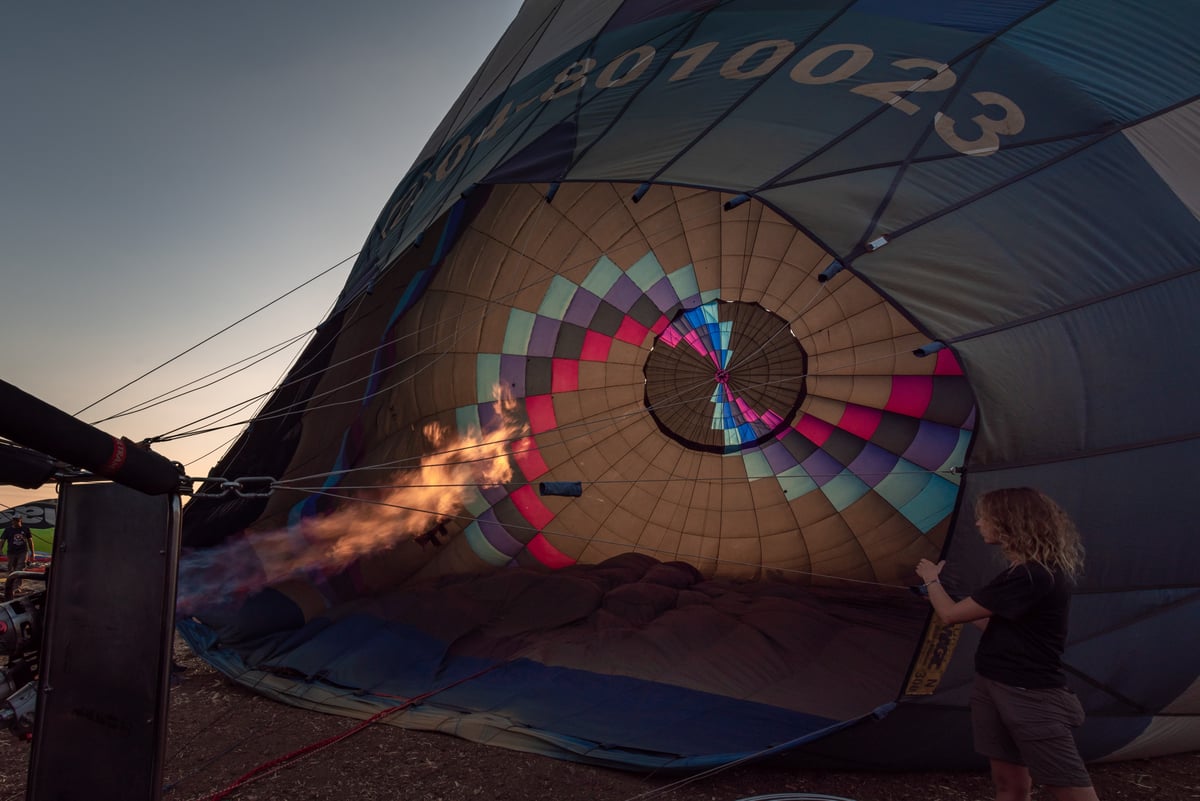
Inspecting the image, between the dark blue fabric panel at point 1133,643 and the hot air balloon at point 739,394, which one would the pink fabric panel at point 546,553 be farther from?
the dark blue fabric panel at point 1133,643

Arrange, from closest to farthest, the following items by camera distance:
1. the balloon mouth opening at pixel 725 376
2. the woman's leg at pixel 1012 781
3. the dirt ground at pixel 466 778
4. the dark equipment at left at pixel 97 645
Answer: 1. the dark equipment at left at pixel 97 645
2. the woman's leg at pixel 1012 781
3. the dirt ground at pixel 466 778
4. the balloon mouth opening at pixel 725 376

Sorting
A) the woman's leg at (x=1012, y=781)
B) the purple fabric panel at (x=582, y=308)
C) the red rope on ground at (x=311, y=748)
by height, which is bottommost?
the red rope on ground at (x=311, y=748)

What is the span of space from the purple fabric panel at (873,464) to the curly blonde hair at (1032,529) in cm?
357

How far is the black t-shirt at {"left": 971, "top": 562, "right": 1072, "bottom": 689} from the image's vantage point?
1.68 meters

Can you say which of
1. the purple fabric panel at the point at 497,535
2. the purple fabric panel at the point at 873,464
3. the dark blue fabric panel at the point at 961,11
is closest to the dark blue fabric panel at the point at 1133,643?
the dark blue fabric panel at the point at 961,11

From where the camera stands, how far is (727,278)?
524cm

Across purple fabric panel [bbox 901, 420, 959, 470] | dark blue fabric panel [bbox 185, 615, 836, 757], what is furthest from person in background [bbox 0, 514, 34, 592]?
purple fabric panel [bbox 901, 420, 959, 470]

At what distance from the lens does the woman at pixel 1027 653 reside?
65.1 inches

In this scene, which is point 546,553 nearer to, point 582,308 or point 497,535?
point 497,535

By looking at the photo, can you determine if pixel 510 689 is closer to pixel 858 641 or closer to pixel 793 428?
pixel 858 641

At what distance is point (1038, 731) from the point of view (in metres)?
1.66

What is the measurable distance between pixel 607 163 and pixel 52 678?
2136mm

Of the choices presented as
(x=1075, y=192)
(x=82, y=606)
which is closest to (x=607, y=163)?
(x=1075, y=192)

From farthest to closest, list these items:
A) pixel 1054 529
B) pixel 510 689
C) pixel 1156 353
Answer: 1. pixel 510 689
2. pixel 1156 353
3. pixel 1054 529
